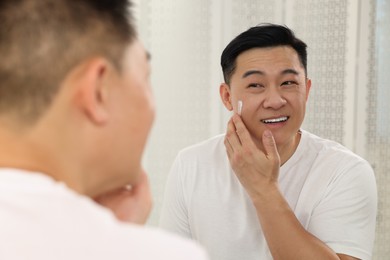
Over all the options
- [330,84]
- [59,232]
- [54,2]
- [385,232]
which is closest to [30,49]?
[54,2]

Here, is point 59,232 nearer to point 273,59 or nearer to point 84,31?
point 84,31

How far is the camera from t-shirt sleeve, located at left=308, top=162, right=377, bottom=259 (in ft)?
4.59

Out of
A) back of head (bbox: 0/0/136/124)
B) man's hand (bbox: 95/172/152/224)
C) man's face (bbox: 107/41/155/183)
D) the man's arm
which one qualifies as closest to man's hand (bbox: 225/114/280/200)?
the man's arm

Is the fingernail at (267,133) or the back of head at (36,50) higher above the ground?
the back of head at (36,50)

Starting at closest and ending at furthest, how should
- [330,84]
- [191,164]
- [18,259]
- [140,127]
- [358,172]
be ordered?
1. [18,259]
2. [140,127]
3. [358,172]
4. [191,164]
5. [330,84]

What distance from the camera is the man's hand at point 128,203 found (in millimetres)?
834

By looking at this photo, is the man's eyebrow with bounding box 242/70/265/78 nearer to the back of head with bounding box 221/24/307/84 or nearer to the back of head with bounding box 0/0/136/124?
the back of head with bounding box 221/24/307/84

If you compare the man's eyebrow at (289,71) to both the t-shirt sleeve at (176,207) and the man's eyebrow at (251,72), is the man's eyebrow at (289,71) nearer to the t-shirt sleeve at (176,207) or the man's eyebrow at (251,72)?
the man's eyebrow at (251,72)

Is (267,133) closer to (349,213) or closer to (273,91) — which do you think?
(273,91)

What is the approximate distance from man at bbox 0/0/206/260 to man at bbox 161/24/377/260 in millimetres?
856

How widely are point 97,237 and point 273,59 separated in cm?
113

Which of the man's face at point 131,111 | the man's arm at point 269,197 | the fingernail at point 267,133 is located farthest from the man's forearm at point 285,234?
the man's face at point 131,111

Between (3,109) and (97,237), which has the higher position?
(3,109)

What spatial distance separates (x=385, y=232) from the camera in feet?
8.39
